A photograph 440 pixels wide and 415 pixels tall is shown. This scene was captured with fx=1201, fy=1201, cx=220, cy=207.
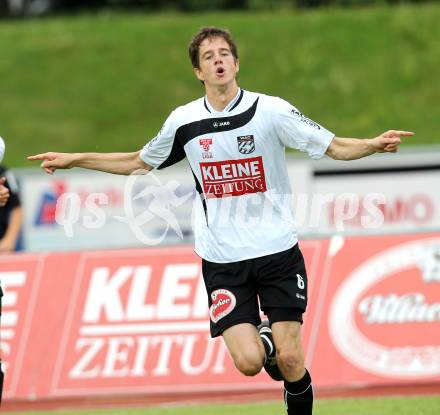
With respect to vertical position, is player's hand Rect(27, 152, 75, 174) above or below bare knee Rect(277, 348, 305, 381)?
above

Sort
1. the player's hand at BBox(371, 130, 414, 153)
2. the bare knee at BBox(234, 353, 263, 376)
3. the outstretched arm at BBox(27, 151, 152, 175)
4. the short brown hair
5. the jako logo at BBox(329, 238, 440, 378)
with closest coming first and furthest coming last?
1. the player's hand at BBox(371, 130, 414, 153)
2. the bare knee at BBox(234, 353, 263, 376)
3. the short brown hair
4. the outstretched arm at BBox(27, 151, 152, 175)
5. the jako logo at BBox(329, 238, 440, 378)

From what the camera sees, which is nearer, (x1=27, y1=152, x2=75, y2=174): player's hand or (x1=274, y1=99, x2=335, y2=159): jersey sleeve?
(x1=274, y1=99, x2=335, y2=159): jersey sleeve

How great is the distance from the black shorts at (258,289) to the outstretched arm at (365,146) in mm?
711

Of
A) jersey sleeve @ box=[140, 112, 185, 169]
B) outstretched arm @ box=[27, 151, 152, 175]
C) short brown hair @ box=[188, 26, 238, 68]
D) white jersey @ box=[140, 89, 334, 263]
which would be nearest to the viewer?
white jersey @ box=[140, 89, 334, 263]

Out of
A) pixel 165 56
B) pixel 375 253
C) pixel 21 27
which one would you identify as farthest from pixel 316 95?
pixel 375 253

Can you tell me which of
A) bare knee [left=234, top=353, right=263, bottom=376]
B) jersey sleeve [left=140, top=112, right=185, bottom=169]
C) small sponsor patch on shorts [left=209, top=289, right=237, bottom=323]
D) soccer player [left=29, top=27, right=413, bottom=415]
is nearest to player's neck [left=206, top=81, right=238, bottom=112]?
soccer player [left=29, top=27, right=413, bottom=415]

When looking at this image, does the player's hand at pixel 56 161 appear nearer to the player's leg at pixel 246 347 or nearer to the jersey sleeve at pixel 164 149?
the jersey sleeve at pixel 164 149

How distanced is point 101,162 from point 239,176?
3.48 ft

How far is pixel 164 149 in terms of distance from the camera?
321 inches

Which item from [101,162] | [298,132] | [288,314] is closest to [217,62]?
[298,132]

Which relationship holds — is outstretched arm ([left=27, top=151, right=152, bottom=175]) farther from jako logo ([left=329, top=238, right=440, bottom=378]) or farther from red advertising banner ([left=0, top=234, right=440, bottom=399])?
jako logo ([left=329, top=238, right=440, bottom=378])

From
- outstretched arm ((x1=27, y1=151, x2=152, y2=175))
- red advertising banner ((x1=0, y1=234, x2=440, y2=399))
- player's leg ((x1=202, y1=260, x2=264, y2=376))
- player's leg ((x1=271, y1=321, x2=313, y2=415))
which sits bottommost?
red advertising banner ((x1=0, y1=234, x2=440, y2=399))

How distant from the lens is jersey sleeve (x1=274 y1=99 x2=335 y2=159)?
780cm

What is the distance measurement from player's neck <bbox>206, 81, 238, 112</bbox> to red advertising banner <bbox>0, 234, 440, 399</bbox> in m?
3.80
